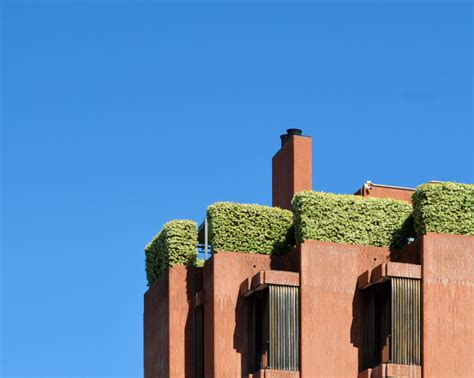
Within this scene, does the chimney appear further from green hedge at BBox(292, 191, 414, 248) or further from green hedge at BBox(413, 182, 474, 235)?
green hedge at BBox(413, 182, 474, 235)

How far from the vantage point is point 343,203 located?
4916 cm

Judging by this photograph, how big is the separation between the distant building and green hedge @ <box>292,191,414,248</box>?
1.14 ft

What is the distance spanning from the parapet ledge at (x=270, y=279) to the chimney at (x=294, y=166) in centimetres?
536

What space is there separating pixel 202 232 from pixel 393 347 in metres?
8.22

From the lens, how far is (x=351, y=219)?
49.0m

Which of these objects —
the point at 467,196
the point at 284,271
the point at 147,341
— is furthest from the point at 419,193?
the point at 147,341

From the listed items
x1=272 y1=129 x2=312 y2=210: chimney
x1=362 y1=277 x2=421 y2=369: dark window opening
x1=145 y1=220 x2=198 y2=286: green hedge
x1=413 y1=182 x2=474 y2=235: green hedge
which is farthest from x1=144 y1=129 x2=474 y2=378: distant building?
x1=272 y1=129 x2=312 y2=210: chimney

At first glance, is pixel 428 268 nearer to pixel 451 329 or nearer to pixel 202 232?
pixel 451 329

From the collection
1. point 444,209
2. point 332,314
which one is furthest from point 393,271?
point 444,209

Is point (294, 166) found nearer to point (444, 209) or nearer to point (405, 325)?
point (444, 209)

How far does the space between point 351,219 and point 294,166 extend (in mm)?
4302

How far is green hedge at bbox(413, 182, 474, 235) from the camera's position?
1876 inches

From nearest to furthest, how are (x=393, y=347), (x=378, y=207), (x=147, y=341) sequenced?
(x=393, y=347) < (x=378, y=207) < (x=147, y=341)

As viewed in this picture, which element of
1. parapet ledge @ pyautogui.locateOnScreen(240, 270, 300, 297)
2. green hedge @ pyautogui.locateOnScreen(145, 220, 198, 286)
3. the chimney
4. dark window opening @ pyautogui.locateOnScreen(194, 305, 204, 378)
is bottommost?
dark window opening @ pyautogui.locateOnScreen(194, 305, 204, 378)
